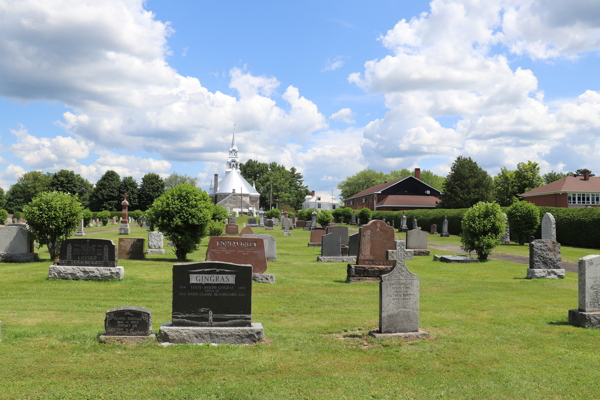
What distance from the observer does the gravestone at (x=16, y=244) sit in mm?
17875

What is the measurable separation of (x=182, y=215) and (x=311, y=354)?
1248cm

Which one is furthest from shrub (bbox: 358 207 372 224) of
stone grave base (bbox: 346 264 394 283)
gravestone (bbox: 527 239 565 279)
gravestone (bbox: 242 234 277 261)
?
stone grave base (bbox: 346 264 394 283)

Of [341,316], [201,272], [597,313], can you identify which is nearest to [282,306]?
[341,316]

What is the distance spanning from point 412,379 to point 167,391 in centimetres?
302

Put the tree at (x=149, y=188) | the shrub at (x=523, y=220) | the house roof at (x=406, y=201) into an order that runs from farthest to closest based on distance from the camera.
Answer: the tree at (x=149, y=188)
the house roof at (x=406, y=201)
the shrub at (x=523, y=220)

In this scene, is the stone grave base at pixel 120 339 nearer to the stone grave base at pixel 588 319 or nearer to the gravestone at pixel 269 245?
the stone grave base at pixel 588 319

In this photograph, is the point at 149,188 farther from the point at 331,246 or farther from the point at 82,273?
the point at 82,273

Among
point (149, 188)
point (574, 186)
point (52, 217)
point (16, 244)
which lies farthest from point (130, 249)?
point (149, 188)

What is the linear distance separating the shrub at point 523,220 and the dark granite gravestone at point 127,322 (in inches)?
1192

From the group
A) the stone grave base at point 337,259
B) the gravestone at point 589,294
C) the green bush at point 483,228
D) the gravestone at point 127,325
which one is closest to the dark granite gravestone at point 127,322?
the gravestone at point 127,325

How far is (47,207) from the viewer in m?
17.7

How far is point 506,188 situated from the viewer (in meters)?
79.0

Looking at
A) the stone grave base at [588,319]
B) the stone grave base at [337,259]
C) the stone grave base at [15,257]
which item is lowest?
the stone grave base at [588,319]

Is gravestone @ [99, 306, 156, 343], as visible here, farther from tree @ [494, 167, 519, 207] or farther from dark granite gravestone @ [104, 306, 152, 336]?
tree @ [494, 167, 519, 207]
